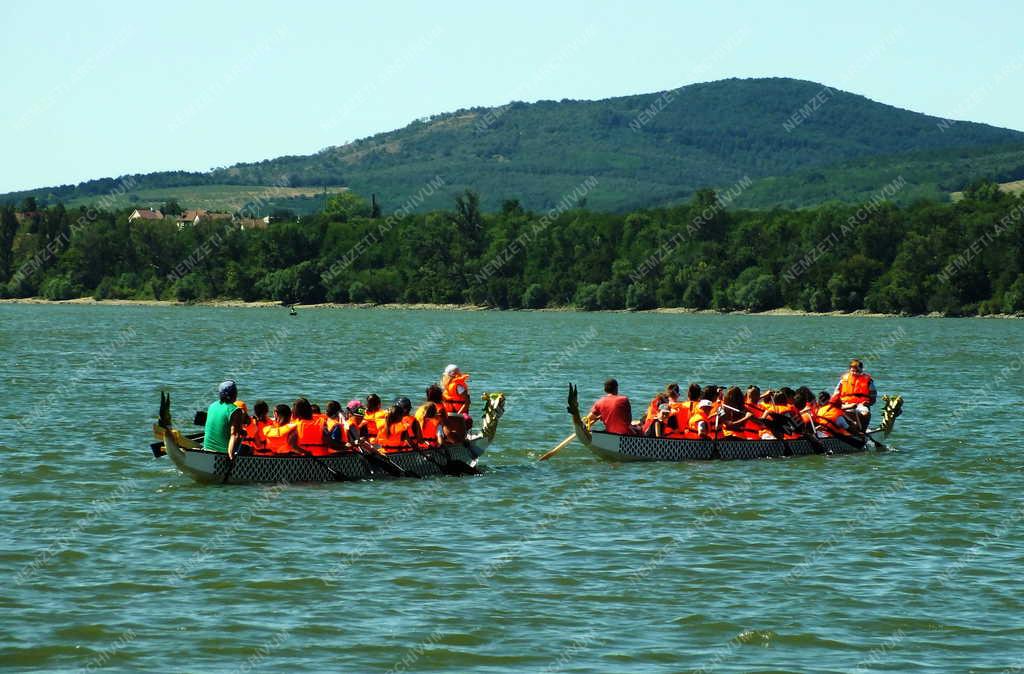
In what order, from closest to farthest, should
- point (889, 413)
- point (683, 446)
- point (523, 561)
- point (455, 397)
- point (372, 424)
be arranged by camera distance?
point (523, 561) → point (372, 424) → point (455, 397) → point (683, 446) → point (889, 413)

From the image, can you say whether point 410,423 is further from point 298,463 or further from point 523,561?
point 523,561

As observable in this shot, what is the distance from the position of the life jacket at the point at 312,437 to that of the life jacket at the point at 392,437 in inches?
60.8

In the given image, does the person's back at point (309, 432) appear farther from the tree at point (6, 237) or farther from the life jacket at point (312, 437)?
the tree at point (6, 237)

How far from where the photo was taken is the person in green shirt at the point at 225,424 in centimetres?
2425

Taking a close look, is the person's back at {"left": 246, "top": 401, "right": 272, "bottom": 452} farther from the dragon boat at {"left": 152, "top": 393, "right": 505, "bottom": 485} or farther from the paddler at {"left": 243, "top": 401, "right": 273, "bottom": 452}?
the dragon boat at {"left": 152, "top": 393, "right": 505, "bottom": 485}

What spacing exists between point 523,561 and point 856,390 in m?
16.2

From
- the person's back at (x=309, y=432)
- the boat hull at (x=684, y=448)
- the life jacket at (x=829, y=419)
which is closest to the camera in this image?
the person's back at (x=309, y=432)

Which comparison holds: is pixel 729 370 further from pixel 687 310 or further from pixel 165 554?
pixel 687 310

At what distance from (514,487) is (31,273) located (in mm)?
167791

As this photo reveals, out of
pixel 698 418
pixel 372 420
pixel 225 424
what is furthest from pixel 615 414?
pixel 225 424

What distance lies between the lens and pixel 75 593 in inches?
680

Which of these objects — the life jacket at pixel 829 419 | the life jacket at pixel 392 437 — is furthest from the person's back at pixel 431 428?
the life jacket at pixel 829 419

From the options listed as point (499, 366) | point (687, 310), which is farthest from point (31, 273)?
point (499, 366)

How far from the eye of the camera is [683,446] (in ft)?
97.7
